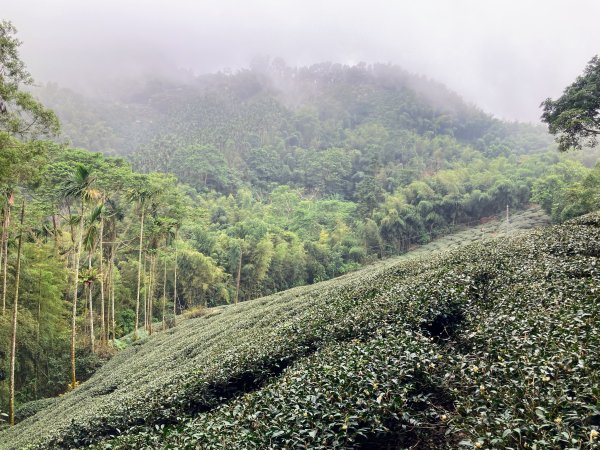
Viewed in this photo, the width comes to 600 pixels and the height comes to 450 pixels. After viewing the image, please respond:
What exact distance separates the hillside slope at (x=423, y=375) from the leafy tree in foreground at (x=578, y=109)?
32.1 feet

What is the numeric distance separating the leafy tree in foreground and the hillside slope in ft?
32.1

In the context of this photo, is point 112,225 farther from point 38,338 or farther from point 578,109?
point 578,109

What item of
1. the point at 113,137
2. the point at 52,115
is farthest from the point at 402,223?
the point at 113,137

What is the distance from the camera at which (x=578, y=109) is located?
1650 cm

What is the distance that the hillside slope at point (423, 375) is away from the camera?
358 cm

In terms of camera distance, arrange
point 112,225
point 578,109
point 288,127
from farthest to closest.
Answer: point 288,127
point 112,225
point 578,109

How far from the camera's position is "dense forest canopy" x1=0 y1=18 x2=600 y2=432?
22.7 m

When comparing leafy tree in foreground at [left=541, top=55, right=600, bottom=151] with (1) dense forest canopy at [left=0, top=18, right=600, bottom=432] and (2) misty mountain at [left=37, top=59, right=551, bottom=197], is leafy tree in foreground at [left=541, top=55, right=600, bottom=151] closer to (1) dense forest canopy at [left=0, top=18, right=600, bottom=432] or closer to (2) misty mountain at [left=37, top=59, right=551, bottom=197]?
(1) dense forest canopy at [left=0, top=18, right=600, bottom=432]

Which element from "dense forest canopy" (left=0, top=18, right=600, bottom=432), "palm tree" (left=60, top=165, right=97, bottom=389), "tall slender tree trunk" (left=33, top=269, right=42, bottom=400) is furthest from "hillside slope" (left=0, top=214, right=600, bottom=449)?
"tall slender tree trunk" (left=33, top=269, right=42, bottom=400)

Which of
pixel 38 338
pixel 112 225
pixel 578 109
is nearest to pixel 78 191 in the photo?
pixel 38 338

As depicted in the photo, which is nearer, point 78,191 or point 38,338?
point 78,191

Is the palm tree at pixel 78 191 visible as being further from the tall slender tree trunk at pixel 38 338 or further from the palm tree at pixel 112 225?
the palm tree at pixel 112 225

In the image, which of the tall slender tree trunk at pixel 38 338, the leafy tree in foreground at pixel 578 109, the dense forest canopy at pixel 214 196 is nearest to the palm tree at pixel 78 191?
the dense forest canopy at pixel 214 196

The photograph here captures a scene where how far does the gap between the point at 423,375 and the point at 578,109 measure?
16604mm
